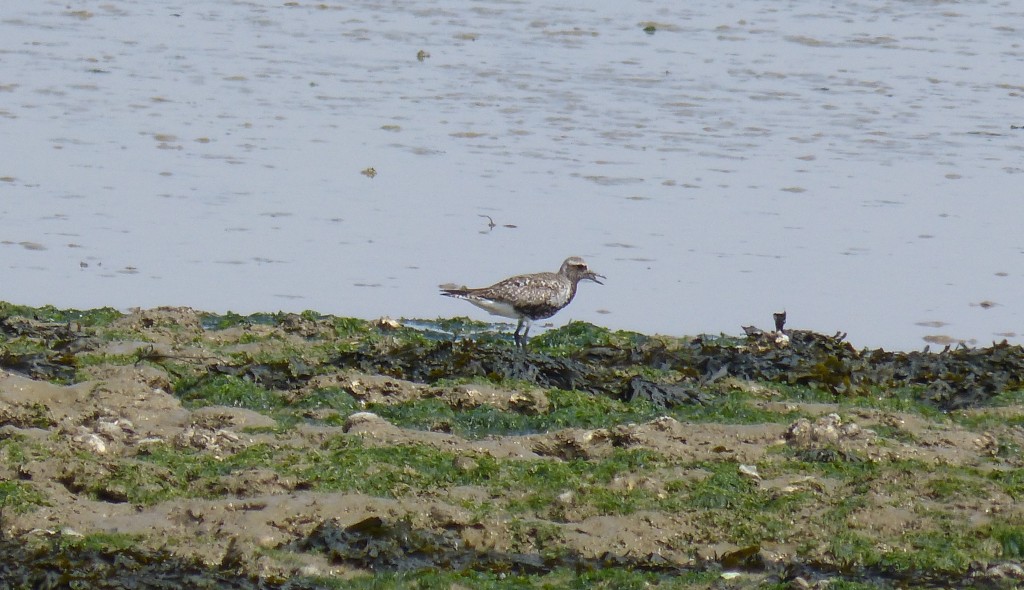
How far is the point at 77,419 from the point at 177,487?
1061 mm

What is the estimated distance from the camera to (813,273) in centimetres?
1122

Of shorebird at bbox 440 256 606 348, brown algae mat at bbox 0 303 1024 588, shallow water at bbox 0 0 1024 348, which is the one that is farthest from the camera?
shallow water at bbox 0 0 1024 348

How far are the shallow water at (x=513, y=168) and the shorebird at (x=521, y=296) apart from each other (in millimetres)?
761

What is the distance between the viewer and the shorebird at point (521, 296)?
9344 mm

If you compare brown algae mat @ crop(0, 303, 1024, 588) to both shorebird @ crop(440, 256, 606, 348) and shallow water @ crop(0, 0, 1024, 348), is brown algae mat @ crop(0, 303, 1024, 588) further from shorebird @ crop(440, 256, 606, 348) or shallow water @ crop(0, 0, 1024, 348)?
shallow water @ crop(0, 0, 1024, 348)

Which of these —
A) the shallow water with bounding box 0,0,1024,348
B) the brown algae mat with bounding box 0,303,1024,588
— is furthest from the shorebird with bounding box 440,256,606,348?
the shallow water with bounding box 0,0,1024,348

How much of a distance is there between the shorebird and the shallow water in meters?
0.76

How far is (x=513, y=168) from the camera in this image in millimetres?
13875

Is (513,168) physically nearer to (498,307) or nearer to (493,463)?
(498,307)

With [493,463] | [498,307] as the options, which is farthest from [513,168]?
[493,463]

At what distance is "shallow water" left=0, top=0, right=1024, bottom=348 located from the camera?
10.7 metres

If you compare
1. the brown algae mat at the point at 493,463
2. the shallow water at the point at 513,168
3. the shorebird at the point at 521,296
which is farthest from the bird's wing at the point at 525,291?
the shallow water at the point at 513,168

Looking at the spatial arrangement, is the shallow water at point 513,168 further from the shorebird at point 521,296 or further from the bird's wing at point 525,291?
the bird's wing at point 525,291

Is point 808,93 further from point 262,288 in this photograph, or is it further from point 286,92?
point 262,288
